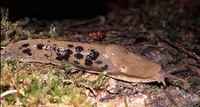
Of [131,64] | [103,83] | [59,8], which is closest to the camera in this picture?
[103,83]

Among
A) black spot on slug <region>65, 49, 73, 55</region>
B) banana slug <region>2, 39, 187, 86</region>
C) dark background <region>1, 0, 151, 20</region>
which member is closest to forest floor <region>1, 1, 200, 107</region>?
banana slug <region>2, 39, 187, 86</region>

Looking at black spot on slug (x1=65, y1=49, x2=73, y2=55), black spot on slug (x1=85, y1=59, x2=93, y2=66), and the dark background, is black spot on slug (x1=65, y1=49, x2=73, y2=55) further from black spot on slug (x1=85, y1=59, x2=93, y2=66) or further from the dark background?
the dark background

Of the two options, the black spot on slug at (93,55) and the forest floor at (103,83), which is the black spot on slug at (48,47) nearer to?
the forest floor at (103,83)

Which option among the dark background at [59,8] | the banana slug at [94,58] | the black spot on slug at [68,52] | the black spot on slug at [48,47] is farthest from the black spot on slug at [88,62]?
the dark background at [59,8]

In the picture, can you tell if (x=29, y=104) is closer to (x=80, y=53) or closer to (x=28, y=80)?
(x=28, y=80)

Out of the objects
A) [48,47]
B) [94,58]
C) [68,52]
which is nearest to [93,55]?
[94,58]

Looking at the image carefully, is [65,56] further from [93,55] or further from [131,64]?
[131,64]

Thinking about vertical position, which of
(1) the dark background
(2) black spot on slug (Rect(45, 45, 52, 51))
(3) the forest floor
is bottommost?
(3) the forest floor

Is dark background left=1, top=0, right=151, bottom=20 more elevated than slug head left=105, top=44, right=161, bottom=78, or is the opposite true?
dark background left=1, top=0, right=151, bottom=20
